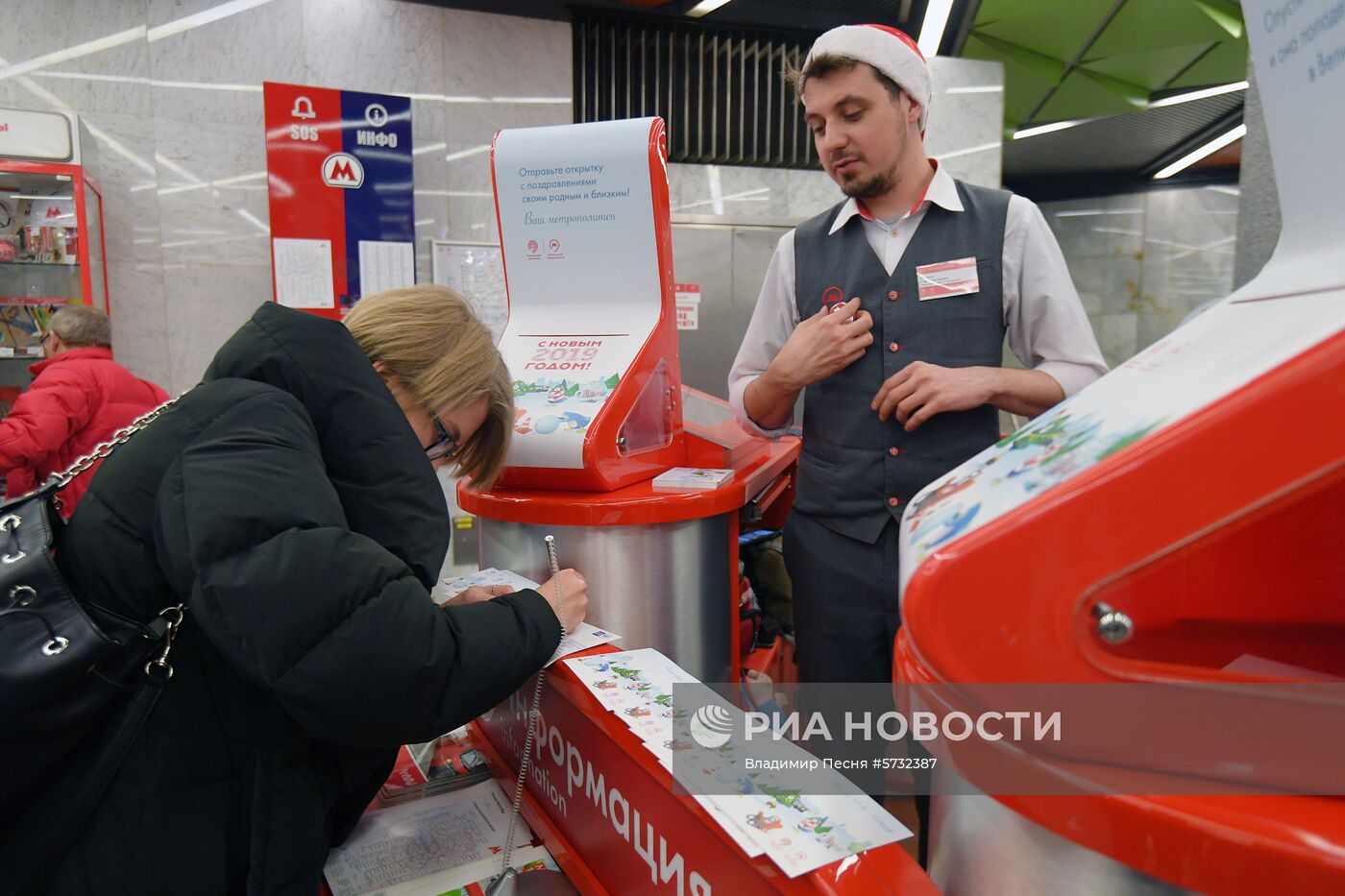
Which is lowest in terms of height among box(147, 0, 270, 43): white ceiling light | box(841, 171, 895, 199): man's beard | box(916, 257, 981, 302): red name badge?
box(916, 257, 981, 302): red name badge

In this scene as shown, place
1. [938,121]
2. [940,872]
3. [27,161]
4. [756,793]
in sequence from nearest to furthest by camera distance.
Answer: [940,872] < [756,793] < [27,161] < [938,121]

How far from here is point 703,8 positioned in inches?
196

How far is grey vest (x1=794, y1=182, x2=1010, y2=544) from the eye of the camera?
4.94 feet

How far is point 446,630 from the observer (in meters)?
1.00

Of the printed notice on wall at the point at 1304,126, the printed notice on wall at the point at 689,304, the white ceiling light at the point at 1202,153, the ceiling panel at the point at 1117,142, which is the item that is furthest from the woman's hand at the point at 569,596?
the white ceiling light at the point at 1202,153

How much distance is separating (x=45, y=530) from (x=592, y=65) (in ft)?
15.8

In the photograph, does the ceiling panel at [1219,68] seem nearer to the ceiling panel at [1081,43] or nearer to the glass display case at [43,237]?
the ceiling panel at [1081,43]

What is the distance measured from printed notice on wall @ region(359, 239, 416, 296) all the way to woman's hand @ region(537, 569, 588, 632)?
3.42m

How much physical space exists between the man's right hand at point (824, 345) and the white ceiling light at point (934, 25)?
4.17 m

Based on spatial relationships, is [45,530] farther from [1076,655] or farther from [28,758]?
[1076,655]

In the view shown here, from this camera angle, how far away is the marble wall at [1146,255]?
31.9 feet

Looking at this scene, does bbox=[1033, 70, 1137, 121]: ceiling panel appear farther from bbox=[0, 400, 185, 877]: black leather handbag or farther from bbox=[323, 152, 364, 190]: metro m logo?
bbox=[0, 400, 185, 877]: black leather handbag

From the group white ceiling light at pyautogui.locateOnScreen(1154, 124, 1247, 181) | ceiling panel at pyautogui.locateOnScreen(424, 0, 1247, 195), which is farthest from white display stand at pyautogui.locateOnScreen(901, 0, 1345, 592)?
white ceiling light at pyautogui.locateOnScreen(1154, 124, 1247, 181)

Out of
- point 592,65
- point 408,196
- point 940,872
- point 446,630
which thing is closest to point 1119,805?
point 940,872
